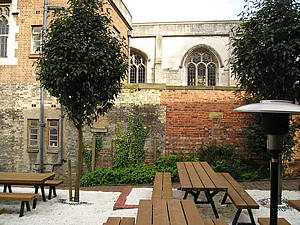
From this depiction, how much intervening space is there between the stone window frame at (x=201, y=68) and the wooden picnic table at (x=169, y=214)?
55.9 ft

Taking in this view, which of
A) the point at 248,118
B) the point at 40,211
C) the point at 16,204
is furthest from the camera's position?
the point at 248,118

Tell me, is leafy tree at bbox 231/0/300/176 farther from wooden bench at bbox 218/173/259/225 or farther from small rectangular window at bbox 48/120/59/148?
small rectangular window at bbox 48/120/59/148

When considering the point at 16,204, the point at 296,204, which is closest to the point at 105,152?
the point at 16,204

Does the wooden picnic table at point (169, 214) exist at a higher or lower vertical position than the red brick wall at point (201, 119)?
lower

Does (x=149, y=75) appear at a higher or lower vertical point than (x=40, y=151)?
higher

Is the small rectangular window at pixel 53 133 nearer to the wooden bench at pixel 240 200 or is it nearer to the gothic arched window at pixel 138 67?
the wooden bench at pixel 240 200

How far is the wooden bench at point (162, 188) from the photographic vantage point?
192 inches

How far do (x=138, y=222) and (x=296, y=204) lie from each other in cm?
239

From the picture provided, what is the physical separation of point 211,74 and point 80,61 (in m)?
15.5

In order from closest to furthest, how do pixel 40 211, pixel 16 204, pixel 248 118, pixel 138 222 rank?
pixel 138 222 < pixel 40 211 < pixel 16 204 < pixel 248 118

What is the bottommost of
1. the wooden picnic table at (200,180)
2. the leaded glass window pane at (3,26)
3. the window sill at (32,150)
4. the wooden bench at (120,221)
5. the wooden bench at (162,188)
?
the window sill at (32,150)

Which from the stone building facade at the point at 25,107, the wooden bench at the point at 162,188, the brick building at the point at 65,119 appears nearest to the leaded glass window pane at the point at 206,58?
the brick building at the point at 65,119

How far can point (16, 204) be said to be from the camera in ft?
20.3

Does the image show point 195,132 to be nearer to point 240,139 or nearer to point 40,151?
point 240,139
